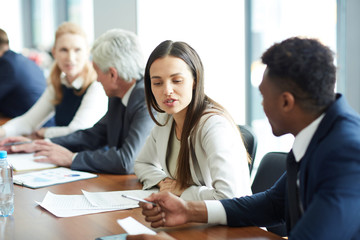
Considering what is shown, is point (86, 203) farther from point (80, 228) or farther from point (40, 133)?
point (40, 133)

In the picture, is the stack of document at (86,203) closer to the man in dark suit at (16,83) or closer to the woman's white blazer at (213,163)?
the woman's white blazer at (213,163)

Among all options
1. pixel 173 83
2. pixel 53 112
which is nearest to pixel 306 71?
pixel 173 83

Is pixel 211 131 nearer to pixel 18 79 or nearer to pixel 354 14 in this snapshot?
pixel 354 14

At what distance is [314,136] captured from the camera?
47.3 inches

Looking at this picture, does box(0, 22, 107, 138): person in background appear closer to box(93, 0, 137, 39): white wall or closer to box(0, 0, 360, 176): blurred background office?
box(93, 0, 137, 39): white wall

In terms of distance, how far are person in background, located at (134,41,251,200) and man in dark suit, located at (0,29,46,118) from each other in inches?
92.2

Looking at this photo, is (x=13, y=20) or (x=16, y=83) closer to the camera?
(x=16, y=83)

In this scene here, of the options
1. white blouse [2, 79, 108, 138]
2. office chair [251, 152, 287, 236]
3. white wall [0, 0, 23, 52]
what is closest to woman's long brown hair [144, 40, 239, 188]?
office chair [251, 152, 287, 236]

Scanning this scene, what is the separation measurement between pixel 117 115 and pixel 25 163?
1.92 ft

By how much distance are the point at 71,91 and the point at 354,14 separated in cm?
212

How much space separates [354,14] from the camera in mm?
3115

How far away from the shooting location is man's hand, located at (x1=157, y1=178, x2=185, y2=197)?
189 cm

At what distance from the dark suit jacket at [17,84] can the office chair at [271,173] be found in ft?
8.86

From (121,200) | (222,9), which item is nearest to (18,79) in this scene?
(222,9)
